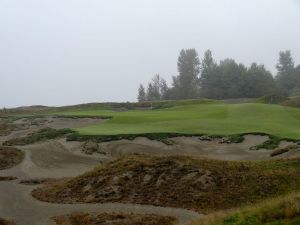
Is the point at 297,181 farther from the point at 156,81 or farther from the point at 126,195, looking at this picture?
the point at 156,81

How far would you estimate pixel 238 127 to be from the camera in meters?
47.3

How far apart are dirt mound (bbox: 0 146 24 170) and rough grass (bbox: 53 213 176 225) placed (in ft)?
55.9

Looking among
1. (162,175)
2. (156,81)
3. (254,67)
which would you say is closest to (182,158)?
(162,175)

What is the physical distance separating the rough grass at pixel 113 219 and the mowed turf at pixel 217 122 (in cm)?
2377

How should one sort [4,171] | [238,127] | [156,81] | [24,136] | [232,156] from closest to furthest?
[4,171]
[232,156]
[238,127]
[24,136]
[156,81]

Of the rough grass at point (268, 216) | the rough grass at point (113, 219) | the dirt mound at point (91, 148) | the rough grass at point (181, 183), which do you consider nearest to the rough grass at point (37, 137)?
the dirt mound at point (91, 148)

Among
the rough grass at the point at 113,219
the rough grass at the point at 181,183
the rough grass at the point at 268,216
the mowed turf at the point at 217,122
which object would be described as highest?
the mowed turf at the point at 217,122

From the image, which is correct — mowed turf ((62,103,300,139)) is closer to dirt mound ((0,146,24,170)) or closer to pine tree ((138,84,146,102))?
dirt mound ((0,146,24,170))

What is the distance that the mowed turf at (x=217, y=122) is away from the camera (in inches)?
1820

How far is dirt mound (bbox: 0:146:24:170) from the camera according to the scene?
3744 cm

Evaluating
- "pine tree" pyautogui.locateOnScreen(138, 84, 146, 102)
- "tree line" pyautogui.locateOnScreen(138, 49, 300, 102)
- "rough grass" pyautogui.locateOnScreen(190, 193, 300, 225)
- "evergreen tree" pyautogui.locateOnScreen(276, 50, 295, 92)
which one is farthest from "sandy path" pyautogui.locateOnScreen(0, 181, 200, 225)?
"pine tree" pyautogui.locateOnScreen(138, 84, 146, 102)

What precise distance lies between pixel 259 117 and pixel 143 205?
3346 cm

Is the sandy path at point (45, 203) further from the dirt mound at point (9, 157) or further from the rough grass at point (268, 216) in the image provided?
the rough grass at point (268, 216)

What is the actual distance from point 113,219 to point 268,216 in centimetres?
792
